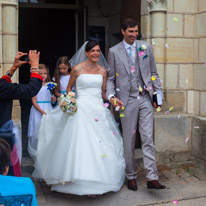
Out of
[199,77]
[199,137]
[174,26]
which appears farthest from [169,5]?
[199,137]

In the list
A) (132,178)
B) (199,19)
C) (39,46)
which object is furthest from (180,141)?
(39,46)

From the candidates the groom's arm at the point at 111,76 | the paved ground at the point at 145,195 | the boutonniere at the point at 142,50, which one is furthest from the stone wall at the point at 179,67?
the groom's arm at the point at 111,76

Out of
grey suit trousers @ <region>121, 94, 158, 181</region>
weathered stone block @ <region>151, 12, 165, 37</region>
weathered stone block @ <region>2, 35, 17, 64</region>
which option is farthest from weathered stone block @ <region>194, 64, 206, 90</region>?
weathered stone block @ <region>2, 35, 17, 64</region>

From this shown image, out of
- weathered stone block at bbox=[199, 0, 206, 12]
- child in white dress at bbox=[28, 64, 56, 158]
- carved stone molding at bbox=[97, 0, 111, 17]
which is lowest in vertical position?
child in white dress at bbox=[28, 64, 56, 158]

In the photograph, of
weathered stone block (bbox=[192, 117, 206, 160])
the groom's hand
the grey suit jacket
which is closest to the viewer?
the groom's hand

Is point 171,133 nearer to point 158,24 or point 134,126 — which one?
point 134,126

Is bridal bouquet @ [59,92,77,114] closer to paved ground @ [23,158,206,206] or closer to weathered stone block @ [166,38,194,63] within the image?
paved ground @ [23,158,206,206]

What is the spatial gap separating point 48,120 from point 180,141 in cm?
222

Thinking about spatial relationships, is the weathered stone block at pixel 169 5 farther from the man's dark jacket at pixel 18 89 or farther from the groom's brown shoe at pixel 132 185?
the man's dark jacket at pixel 18 89

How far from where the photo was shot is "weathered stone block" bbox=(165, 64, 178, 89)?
591cm

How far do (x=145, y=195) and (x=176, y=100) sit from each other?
192cm

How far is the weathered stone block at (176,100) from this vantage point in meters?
5.94

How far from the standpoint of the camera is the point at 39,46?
859 centimetres

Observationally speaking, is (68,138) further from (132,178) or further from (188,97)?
(188,97)
